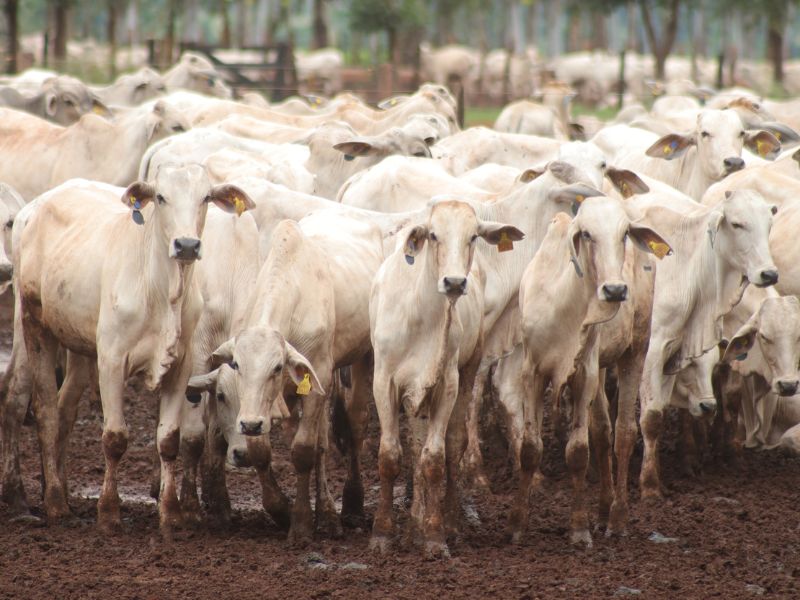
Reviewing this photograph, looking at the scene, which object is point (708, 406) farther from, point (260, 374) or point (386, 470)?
point (260, 374)

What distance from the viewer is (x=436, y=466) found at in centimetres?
723

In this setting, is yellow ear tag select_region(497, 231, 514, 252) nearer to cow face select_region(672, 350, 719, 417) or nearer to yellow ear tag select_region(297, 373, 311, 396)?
yellow ear tag select_region(297, 373, 311, 396)

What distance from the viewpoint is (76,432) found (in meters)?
10.4

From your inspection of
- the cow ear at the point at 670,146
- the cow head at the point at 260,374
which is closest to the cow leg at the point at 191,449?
the cow head at the point at 260,374

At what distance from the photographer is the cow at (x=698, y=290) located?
8.88 meters

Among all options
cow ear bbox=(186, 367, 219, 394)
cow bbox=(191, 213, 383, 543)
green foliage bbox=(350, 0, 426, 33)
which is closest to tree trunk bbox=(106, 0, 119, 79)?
green foliage bbox=(350, 0, 426, 33)

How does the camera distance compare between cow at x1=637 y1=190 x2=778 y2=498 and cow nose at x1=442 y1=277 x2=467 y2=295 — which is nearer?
cow nose at x1=442 y1=277 x2=467 y2=295

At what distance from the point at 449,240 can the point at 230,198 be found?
1.37m

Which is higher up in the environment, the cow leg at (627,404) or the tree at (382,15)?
the tree at (382,15)

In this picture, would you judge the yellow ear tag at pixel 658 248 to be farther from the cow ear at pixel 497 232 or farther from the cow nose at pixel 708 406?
the cow nose at pixel 708 406

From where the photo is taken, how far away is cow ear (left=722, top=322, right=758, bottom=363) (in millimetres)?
9414

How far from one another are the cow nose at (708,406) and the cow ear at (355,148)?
3721mm

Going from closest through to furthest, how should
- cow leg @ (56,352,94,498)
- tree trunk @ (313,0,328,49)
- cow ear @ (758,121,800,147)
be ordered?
cow leg @ (56,352,94,498) < cow ear @ (758,121,800,147) < tree trunk @ (313,0,328,49)

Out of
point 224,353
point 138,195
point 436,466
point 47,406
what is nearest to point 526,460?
point 436,466
